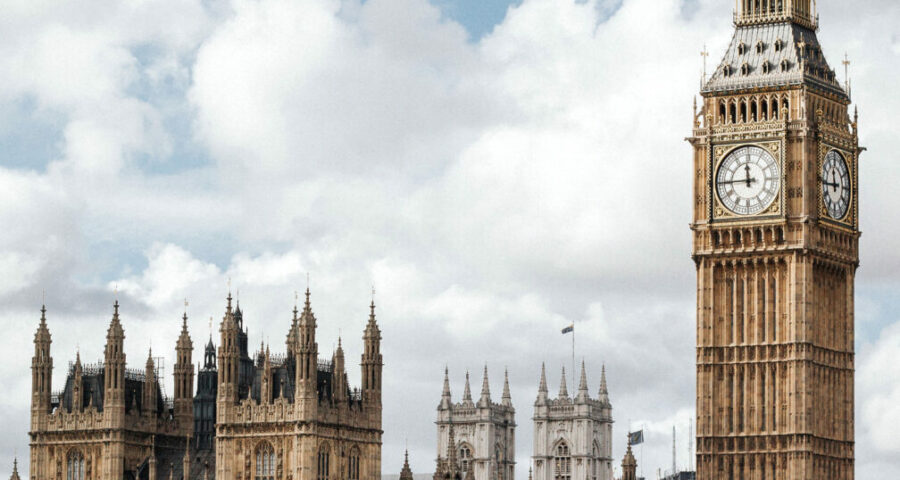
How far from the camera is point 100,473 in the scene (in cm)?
14738

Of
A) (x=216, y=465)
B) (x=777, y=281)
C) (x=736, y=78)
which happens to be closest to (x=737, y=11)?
(x=736, y=78)

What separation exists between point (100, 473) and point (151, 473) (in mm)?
3791

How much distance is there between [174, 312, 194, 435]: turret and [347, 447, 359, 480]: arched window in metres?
14.1

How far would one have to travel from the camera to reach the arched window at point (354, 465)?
14238 centimetres

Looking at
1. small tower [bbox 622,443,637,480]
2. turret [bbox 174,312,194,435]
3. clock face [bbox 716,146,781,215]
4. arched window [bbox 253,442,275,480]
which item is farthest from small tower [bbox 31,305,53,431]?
clock face [bbox 716,146,781,215]

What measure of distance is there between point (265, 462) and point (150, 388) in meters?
13.4

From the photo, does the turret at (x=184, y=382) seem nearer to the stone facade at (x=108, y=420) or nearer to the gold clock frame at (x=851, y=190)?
the stone facade at (x=108, y=420)

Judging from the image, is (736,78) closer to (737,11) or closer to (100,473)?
(737,11)

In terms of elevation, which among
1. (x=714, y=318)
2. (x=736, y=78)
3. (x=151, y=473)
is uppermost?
(x=736, y=78)

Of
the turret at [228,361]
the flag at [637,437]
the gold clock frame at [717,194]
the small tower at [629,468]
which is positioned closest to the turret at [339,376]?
the turret at [228,361]

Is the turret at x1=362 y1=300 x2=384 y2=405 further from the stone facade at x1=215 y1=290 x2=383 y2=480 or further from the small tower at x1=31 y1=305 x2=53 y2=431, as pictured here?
the small tower at x1=31 y1=305 x2=53 y2=431

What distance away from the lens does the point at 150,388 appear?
5925 inches

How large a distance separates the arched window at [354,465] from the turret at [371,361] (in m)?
3.45

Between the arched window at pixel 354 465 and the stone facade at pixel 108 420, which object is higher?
the stone facade at pixel 108 420
